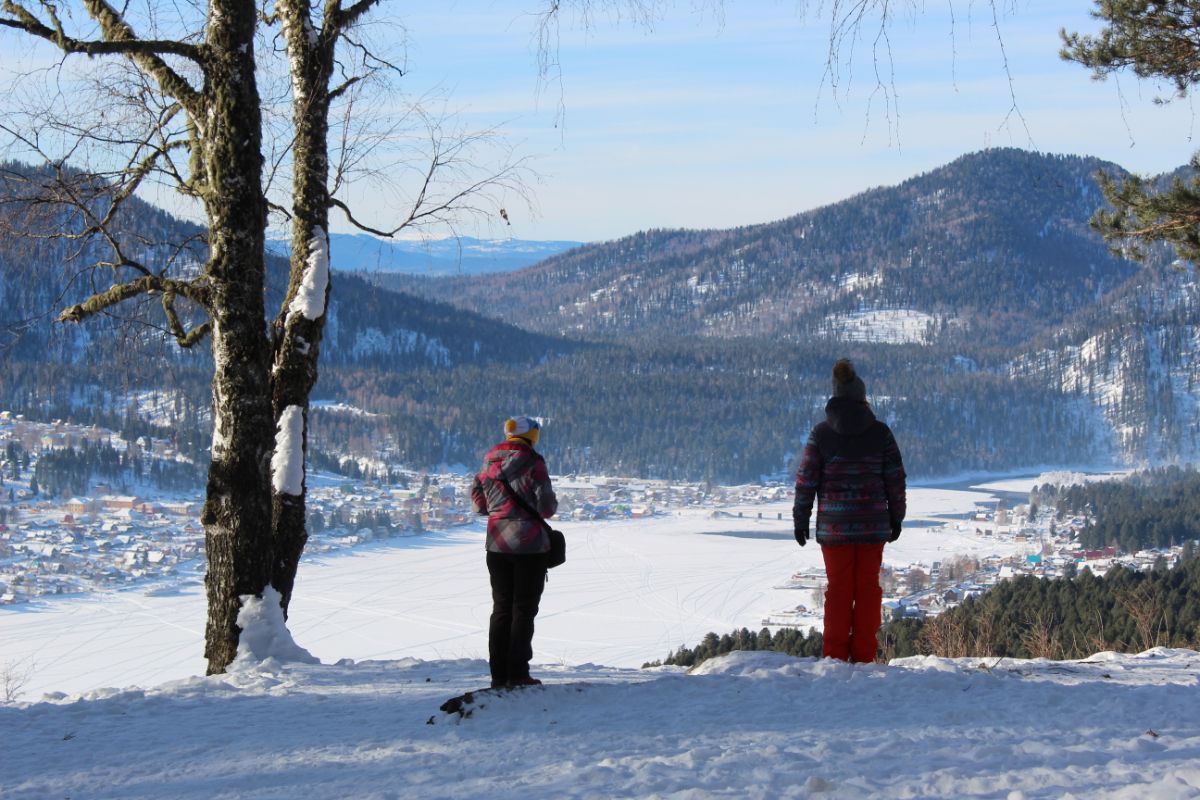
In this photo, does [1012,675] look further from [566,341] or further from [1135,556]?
[566,341]

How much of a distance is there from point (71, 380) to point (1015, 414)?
87.8 metres

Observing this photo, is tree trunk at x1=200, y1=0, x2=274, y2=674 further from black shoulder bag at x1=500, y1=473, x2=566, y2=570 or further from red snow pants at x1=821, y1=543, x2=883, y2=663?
red snow pants at x1=821, y1=543, x2=883, y2=663

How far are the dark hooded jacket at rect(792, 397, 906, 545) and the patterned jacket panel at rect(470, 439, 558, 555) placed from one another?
4.90ft

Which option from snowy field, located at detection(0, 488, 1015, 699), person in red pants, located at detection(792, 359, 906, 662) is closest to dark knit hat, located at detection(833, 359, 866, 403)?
person in red pants, located at detection(792, 359, 906, 662)

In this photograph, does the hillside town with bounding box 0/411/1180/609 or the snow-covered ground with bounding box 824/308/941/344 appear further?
the snow-covered ground with bounding box 824/308/941/344

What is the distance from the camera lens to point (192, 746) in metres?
4.50

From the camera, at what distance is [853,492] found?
19.3 feet

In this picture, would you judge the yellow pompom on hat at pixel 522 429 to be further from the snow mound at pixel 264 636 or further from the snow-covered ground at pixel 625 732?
the snow mound at pixel 264 636

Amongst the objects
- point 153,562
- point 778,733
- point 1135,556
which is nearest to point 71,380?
point 153,562

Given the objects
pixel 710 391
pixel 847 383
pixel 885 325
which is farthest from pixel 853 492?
pixel 885 325

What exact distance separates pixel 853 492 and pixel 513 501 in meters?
1.93

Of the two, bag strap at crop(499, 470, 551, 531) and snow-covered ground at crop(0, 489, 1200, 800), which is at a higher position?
bag strap at crop(499, 470, 551, 531)

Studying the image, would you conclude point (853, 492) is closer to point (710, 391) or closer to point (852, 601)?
point (852, 601)

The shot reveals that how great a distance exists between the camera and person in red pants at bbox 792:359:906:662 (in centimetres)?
585
